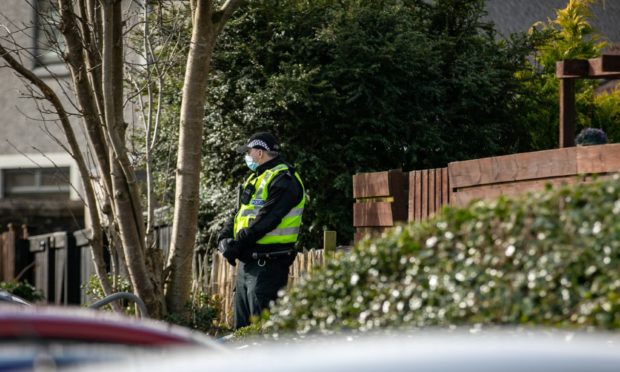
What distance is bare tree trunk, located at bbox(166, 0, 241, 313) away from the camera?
10836 millimetres

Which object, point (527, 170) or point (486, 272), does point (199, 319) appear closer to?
point (527, 170)

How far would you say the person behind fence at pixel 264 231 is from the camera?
9836mm

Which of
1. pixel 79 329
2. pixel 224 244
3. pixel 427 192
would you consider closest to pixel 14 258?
pixel 224 244

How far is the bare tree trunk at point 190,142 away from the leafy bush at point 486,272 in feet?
18.4

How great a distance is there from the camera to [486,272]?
4.68 metres

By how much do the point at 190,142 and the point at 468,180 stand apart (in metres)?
2.73

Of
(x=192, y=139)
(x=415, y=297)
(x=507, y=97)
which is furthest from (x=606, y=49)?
(x=415, y=297)

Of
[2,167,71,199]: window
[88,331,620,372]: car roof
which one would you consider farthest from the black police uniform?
[2,167,71,199]: window

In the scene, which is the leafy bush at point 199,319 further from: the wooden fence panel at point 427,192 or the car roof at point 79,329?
the car roof at point 79,329

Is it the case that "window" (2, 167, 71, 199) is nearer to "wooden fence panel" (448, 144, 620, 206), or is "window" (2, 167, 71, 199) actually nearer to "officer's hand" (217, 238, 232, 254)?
"officer's hand" (217, 238, 232, 254)

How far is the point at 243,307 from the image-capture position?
32.9 feet

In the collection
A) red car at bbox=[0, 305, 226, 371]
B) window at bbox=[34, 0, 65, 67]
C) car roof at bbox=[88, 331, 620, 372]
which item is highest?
window at bbox=[34, 0, 65, 67]

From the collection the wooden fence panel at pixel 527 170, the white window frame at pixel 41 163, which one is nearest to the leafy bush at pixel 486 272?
the wooden fence panel at pixel 527 170

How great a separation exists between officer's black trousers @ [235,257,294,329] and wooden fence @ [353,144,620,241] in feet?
3.44
